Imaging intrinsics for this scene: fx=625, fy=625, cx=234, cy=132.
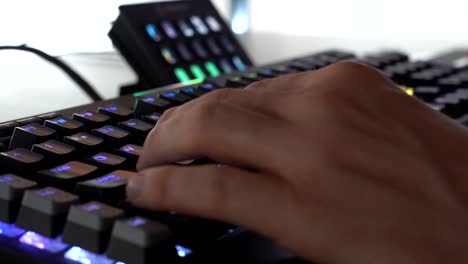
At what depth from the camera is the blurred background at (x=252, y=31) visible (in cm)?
74

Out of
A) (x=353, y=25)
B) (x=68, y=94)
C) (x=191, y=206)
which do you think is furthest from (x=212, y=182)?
(x=353, y=25)

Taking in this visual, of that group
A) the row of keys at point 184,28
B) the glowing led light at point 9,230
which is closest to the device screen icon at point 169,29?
the row of keys at point 184,28

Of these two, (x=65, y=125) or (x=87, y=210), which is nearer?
(x=87, y=210)

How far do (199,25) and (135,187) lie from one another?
1.62ft

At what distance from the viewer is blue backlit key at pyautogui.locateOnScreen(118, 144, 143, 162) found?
1.42 ft

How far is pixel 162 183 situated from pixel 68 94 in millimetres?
434

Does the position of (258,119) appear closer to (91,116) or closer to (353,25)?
(91,116)

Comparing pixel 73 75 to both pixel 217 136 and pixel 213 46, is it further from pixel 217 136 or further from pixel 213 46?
A: pixel 217 136

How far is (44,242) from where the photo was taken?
35 centimetres

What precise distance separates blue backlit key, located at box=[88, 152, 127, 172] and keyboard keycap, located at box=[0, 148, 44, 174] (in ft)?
0.11

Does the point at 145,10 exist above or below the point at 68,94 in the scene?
above

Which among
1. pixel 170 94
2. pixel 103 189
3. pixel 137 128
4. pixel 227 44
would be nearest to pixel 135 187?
pixel 103 189

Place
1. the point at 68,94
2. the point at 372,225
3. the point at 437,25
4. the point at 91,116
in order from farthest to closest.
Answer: the point at 437,25, the point at 68,94, the point at 91,116, the point at 372,225

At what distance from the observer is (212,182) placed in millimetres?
348
